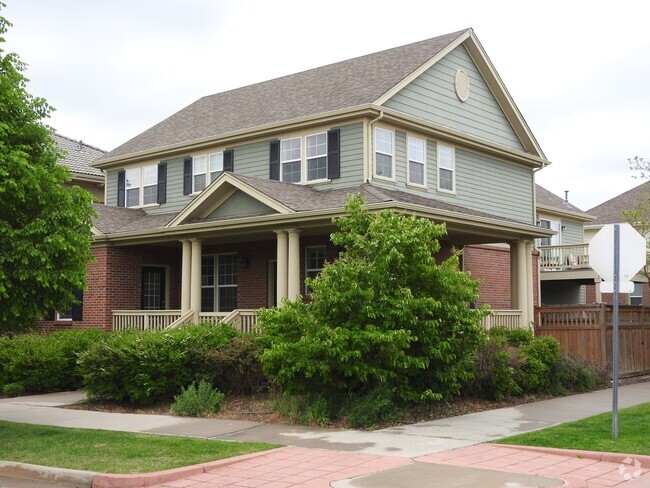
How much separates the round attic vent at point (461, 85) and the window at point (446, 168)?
1.81m

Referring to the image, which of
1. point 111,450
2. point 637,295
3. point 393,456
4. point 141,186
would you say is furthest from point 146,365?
point 637,295

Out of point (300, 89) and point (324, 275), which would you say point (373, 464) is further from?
point (300, 89)

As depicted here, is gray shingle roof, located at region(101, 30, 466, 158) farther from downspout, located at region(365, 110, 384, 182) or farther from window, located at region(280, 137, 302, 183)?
window, located at region(280, 137, 302, 183)

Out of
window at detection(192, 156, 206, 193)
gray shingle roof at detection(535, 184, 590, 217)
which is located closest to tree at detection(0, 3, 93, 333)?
window at detection(192, 156, 206, 193)

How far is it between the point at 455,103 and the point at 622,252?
13523mm

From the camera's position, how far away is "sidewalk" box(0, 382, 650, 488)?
8414 mm

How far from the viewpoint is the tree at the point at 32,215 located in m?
12.1

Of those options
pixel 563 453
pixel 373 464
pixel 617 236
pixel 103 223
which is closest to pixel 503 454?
pixel 563 453

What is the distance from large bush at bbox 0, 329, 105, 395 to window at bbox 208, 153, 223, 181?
6789 mm

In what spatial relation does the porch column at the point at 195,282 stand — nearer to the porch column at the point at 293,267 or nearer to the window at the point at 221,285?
the porch column at the point at 293,267

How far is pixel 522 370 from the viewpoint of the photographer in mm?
15859

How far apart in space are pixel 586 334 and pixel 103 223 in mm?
13592

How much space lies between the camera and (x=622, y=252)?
10.4 m

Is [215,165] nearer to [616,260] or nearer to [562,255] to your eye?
[616,260]
